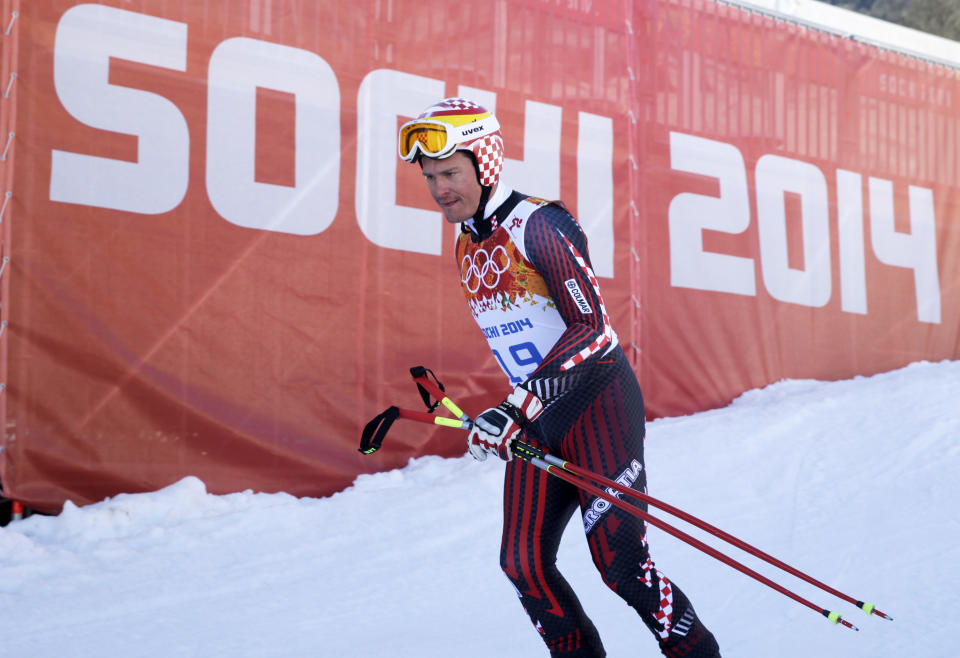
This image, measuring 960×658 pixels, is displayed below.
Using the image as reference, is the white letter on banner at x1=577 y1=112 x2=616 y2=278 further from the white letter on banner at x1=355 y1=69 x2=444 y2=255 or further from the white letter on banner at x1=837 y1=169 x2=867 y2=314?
the white letter on banner at x1=837 y1=169 x2=867 y2=314

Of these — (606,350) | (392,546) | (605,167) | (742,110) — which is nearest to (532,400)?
(606,350)

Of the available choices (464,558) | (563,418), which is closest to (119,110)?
(464,558)

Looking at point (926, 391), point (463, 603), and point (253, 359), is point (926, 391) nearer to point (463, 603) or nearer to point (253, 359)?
point (463, 603)

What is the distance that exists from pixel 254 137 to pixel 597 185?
2452 mm

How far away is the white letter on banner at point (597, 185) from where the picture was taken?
6406mm

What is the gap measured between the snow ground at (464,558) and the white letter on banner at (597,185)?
1376 mm

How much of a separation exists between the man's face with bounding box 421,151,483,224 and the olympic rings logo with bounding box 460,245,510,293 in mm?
130

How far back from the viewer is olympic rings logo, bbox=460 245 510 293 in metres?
2.46

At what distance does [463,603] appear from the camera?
3.96 metres

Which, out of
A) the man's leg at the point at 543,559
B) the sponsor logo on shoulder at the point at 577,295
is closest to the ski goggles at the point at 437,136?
the sponsor logo on shoulder at the point at 577,295

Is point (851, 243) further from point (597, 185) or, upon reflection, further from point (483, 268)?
point (483, 268)

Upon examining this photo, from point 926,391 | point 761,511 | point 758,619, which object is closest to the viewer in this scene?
point 758,619

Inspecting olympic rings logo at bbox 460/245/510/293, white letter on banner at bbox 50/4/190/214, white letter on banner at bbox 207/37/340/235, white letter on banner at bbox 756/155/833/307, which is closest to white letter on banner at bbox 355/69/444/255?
white letter on banner at bbox 207/37/340/235

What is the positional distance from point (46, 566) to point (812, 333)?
18.5ft
